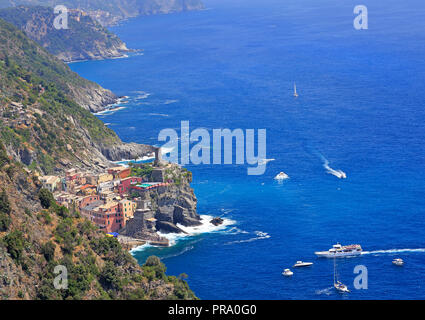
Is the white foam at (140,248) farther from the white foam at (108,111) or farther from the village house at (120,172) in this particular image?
the white foam at (108,111)

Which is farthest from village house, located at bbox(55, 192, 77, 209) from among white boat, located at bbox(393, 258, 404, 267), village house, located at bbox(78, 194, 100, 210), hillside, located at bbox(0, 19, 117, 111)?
hillside, located at bbox(0, 19, 117, 111)

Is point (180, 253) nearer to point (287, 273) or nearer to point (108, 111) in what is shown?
point (287, 273)

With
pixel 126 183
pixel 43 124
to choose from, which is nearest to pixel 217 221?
pixel 126 183

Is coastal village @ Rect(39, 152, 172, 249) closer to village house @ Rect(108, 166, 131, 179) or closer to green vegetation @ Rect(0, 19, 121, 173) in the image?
village house @ Rect(108, 166, 131, 179)

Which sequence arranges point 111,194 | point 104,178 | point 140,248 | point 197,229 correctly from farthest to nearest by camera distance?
1. point 104,178
2. point 111,194
3. point 197,229
4. point 140,248

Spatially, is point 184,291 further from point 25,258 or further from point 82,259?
point 25,258
